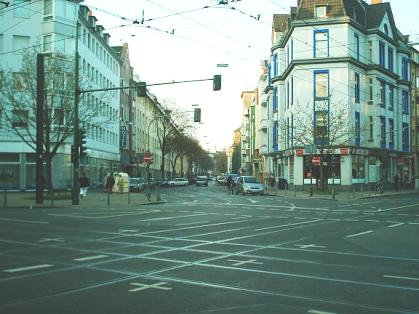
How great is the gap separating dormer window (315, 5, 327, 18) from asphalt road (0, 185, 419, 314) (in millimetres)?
36971

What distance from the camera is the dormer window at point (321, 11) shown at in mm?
51406

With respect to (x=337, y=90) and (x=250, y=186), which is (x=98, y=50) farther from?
(x=337, y=90)

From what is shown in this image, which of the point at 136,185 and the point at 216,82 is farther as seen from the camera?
the point at 136,185

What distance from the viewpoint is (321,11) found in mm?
51625

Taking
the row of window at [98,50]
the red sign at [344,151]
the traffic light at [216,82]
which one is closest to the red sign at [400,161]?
the red sign at [344,151]

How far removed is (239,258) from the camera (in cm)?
1115

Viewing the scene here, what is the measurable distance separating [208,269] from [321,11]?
45.9 meters

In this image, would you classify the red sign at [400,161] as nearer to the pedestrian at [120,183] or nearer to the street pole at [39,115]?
the pedestrian at [120,183]

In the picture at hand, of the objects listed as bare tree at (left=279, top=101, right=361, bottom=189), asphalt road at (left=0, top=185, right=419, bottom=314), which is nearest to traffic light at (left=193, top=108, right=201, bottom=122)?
bare tree at (left=279, top=101, right=361, bottom=189)

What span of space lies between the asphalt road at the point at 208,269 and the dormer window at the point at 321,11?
37.0 meters

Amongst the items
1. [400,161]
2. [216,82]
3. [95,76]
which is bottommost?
[400,161]

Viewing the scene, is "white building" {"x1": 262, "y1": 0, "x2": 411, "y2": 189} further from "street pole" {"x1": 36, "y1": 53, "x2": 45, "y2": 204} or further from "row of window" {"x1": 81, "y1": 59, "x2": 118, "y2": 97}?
"street pole" {"x1": 36, "y1": 53, "x2": 45, "y2": 204}

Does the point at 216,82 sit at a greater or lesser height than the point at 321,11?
lesser

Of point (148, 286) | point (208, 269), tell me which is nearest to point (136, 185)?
point (208, 269)
